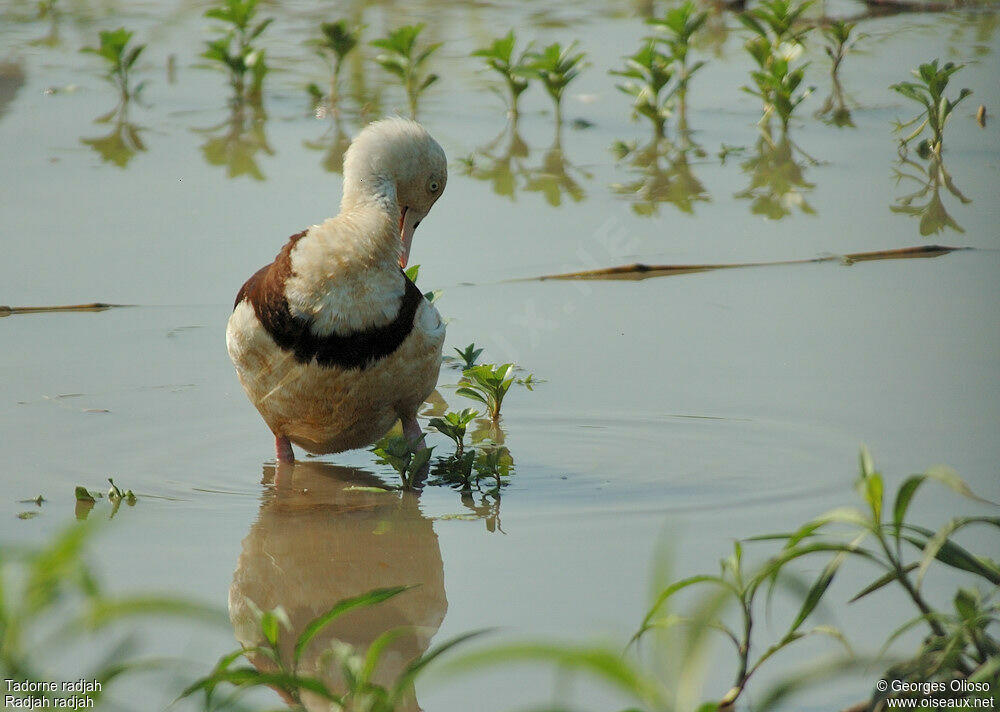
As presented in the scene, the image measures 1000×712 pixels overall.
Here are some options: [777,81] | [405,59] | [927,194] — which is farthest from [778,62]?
[405,59]

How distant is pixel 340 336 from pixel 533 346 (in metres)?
1.86

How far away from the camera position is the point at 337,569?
3.92 metres

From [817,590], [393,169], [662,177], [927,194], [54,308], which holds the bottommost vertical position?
[54,308]

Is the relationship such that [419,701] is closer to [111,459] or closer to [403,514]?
[403,514]

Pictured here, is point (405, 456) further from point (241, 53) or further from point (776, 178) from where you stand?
point (241, 53)

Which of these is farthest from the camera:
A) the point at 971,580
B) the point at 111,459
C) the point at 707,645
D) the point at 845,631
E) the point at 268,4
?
the point at 268,4

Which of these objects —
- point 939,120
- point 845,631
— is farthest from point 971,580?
point 939,120

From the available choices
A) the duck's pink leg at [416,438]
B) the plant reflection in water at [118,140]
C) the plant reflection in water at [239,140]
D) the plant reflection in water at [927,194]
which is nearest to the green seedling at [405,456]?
the duck's pink leg at [416,438]

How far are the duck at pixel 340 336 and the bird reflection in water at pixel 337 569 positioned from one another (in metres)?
0.25

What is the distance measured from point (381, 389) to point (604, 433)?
1030 millimetres

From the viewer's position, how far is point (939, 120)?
8617mm

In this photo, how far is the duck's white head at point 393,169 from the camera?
489cm

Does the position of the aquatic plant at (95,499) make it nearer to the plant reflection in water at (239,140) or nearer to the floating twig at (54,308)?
the floating twig at (54,308)

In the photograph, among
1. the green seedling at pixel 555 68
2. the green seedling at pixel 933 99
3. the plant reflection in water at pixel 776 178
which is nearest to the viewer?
the plant reflection in water at pixel 776 178
